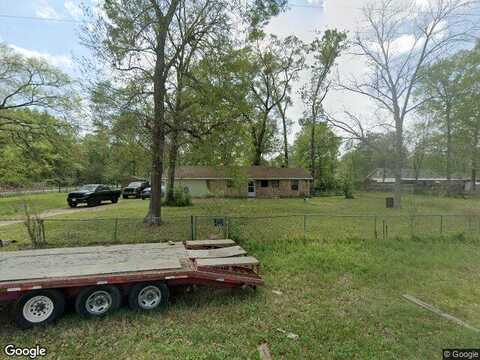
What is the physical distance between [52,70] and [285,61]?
22.4 m

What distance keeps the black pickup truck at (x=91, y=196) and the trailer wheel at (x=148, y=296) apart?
15261 mm

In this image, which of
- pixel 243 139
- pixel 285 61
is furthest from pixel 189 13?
pixel 285 61

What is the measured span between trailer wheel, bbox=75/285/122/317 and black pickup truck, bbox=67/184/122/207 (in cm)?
1499

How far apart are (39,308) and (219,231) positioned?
5.29 m

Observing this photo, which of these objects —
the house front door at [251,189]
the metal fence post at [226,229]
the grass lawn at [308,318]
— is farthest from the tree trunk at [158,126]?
the house front door at [251,189]

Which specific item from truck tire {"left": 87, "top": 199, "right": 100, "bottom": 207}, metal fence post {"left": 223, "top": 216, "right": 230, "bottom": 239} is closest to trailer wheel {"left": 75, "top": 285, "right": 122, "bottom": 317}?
metal fence post {"left": 223, "top": 216, "right": 230, "bottom": 239}

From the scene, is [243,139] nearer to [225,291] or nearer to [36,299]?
[225,291]

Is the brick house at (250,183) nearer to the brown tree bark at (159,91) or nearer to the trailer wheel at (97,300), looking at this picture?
the brown tree bark at (159,91)

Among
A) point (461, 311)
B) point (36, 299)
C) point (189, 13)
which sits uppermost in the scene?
point (189, 13)

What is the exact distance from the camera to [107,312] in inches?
149

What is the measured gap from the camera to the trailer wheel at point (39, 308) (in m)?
3.44

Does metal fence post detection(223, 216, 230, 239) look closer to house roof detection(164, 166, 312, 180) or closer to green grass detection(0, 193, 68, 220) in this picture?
green grass detection(0, 193, 68, 220)

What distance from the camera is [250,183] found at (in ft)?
83.2

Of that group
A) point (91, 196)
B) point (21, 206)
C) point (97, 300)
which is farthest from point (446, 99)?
point (21, 206)
